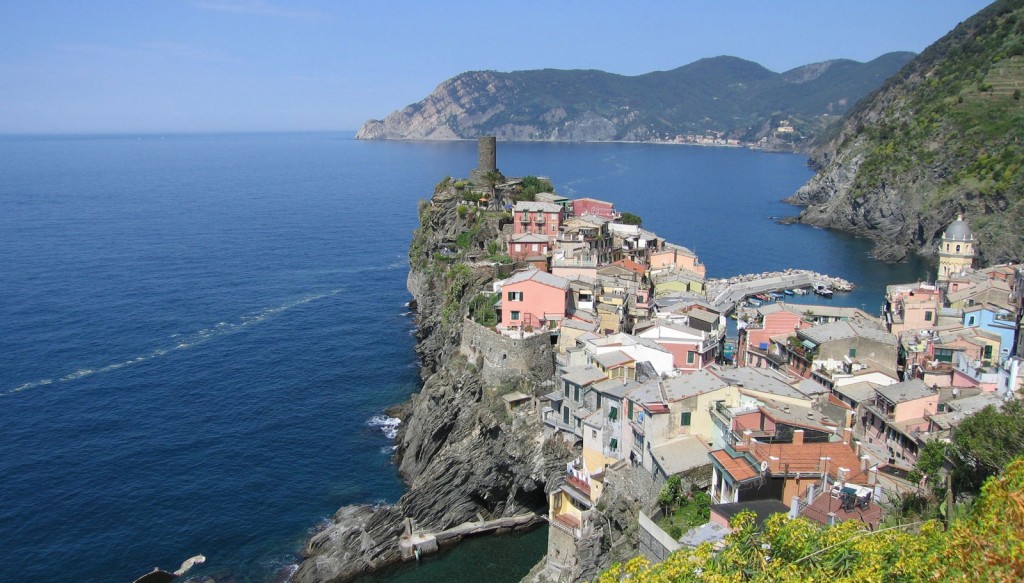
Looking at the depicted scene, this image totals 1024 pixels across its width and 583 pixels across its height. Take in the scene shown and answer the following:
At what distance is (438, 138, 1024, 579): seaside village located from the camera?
25.7 m

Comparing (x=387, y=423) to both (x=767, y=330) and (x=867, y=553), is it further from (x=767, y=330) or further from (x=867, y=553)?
(x=867, y=553)


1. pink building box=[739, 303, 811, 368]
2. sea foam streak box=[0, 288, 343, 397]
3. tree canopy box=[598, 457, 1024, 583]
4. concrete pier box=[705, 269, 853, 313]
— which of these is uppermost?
tree canopy box=[598, 457, 1024, 583]

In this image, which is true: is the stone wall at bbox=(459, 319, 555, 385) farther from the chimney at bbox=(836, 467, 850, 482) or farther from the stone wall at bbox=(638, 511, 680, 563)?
the chimney at bbox=(836, 467, 850, 482)

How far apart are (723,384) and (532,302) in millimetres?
16439

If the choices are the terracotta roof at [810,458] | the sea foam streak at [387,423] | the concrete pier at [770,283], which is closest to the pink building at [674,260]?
the concrete pier at [770,283]

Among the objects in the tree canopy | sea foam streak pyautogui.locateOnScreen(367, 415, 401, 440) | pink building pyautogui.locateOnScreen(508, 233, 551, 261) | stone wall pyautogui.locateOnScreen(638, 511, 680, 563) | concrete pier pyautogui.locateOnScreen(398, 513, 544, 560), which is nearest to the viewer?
the tree canopy

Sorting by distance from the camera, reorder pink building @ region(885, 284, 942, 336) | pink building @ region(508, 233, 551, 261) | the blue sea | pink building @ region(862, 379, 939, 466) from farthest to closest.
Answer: pink building @ region(508, 233, 551, 261) → pink building @ region(885, 284, 942, 336) → the blue sea → pink building @ region(862, 379, 939, 466)

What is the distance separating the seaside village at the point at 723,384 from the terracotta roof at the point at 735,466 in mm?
67

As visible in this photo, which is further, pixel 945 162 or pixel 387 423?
pixel 945 162

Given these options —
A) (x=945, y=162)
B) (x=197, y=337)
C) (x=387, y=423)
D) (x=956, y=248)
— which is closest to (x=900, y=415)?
(x=387, y=423)

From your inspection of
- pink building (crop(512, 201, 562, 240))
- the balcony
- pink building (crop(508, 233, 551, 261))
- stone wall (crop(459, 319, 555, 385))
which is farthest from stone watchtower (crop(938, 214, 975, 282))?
the balcony

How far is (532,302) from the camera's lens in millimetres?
44594

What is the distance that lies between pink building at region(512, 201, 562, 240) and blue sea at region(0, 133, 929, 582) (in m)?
13.9

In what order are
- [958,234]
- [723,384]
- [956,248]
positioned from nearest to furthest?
[723,384], [958,234], [956,248]
